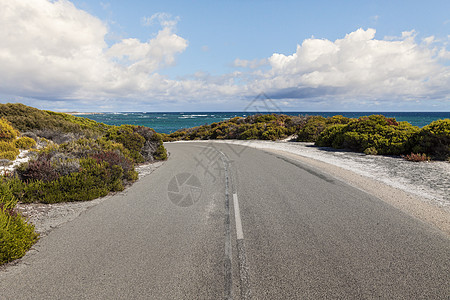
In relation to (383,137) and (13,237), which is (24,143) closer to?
(13,237)

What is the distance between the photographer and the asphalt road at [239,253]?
305cm

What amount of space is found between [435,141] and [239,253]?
1438 cm

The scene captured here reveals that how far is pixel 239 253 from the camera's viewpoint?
12.8 ft

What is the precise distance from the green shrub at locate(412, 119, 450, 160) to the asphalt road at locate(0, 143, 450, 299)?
9.01 metres

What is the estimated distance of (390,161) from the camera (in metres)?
12.6

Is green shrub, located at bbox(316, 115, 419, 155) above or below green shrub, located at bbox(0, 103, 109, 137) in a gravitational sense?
below

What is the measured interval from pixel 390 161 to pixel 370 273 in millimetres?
11493

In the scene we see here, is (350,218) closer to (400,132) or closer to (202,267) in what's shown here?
(202,267)

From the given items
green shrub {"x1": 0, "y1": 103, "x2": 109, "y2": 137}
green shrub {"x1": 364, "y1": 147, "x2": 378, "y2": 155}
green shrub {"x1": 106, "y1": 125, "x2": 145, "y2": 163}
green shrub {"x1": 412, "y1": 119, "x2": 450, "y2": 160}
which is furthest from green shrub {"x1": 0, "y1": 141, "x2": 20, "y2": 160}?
green shrub {"x1": 412, "y1": 119, "x2": 450, "y2": 160}

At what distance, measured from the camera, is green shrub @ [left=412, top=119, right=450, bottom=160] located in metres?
12.2

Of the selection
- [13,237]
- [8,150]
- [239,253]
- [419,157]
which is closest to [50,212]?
[13,237]

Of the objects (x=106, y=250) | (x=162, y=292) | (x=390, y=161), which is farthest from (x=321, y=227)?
(x=390, y=161)

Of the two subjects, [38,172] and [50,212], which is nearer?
[50,212]

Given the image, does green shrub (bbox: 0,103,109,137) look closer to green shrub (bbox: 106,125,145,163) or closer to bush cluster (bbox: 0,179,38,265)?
green shrub (bbox: 106,125,145,163)
